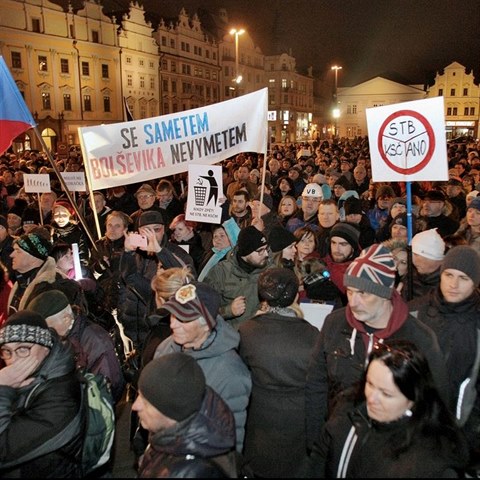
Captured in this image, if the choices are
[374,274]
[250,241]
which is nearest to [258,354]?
[374,274]

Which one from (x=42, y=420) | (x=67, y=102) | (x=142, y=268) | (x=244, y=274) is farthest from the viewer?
(x=67, y=102)

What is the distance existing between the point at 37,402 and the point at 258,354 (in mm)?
1288

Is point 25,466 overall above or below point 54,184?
below

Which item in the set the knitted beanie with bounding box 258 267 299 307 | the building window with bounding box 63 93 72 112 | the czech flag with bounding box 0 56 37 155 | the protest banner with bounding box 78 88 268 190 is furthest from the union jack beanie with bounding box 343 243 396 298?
the building window with bounding box 63 93 72 112

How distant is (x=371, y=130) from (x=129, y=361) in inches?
125

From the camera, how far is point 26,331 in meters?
2.60

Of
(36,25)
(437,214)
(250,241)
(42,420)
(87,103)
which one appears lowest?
(42,420)

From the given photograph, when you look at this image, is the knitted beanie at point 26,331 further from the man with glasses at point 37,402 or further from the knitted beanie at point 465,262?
the knitted beanie at point 465,262

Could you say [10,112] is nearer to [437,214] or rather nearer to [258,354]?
[258,354]

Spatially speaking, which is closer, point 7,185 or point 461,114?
point 7,185

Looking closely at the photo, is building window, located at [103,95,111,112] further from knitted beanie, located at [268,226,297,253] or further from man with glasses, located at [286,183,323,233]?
knitted beanie, located at [268,226,297,253]

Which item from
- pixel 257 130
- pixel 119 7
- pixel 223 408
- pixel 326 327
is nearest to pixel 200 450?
pixel 223 408

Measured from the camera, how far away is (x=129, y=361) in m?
4.21

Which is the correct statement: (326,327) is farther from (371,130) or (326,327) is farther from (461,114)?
(461,114)
